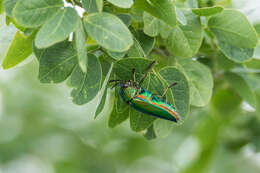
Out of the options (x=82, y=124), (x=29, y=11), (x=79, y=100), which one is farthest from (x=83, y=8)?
(x=82, y=124)

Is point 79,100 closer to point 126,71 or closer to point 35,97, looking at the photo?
point 126,71

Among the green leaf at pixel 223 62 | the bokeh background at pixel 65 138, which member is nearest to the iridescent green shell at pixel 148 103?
the green leaf at pixel 223 62

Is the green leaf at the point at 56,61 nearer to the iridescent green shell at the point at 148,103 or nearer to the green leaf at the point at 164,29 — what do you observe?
the iridescent green shell at the point at 148,103

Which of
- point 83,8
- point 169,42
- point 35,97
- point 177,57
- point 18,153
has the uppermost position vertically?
point 83,8

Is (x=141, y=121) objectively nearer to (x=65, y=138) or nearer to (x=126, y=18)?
(x=126, y=18)

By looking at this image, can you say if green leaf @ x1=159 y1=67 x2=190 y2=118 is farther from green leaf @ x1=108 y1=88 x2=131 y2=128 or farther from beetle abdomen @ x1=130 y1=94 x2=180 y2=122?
green leaf @ x1=108 y1=88 x2=131 y2=128

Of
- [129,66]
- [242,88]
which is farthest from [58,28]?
[242,88]
